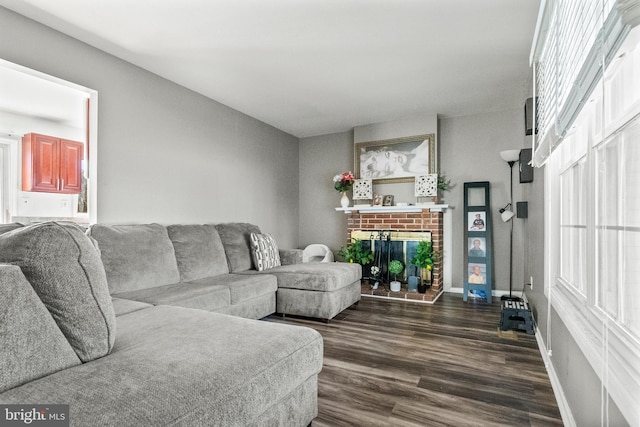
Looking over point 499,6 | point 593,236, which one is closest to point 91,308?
point 593,236

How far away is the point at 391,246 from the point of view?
4832 millimetres

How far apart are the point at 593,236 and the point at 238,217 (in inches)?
150

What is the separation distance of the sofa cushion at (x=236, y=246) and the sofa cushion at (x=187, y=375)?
6.41ft

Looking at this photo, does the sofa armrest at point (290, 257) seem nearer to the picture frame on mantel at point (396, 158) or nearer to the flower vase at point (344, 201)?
the flower vase at point (344, 201)

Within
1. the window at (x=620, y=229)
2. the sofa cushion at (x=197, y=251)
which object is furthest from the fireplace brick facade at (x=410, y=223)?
the window at (x=620, y=229)

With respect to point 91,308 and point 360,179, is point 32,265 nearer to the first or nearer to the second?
point 91,308

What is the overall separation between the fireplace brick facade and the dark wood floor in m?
1.17

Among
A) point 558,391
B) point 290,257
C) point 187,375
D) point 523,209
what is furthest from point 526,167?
point 187,375

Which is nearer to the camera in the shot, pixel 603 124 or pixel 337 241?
pixel 603 124

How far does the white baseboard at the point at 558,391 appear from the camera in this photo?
1601mm

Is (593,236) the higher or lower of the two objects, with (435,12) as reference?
lower

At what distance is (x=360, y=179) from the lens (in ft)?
16.8

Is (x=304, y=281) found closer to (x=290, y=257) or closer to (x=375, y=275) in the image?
(x=290, y=257)

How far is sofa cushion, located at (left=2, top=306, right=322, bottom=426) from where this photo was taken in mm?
912
